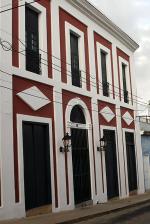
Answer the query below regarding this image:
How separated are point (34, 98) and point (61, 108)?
2014 mm

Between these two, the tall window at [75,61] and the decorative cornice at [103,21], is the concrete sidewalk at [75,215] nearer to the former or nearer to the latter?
the tall window at [75,61]

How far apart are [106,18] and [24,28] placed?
746 centimetres

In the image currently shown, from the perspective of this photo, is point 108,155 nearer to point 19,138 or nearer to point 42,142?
point 42,142

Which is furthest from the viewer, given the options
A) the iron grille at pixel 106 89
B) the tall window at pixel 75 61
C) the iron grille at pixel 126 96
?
the iron grille at pixel 126 96

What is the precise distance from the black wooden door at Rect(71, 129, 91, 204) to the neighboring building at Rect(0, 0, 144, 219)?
40mm

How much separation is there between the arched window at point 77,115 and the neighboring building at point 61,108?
0.04 m

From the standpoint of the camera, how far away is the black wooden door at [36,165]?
14.1 m

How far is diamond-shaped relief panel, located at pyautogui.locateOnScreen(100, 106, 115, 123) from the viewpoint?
20416 mm

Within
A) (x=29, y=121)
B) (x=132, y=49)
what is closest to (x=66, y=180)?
(x=29, y=121)

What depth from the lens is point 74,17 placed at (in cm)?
1853

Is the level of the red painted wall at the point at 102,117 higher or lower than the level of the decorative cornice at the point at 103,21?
lower

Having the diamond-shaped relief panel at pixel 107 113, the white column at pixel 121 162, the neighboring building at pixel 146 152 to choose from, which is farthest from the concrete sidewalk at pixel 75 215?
the neighboring building at pixel 146 152

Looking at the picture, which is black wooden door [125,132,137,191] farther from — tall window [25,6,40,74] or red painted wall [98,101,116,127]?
tall window [25,6,40,74]

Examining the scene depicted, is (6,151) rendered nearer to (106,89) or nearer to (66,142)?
(66,142)
